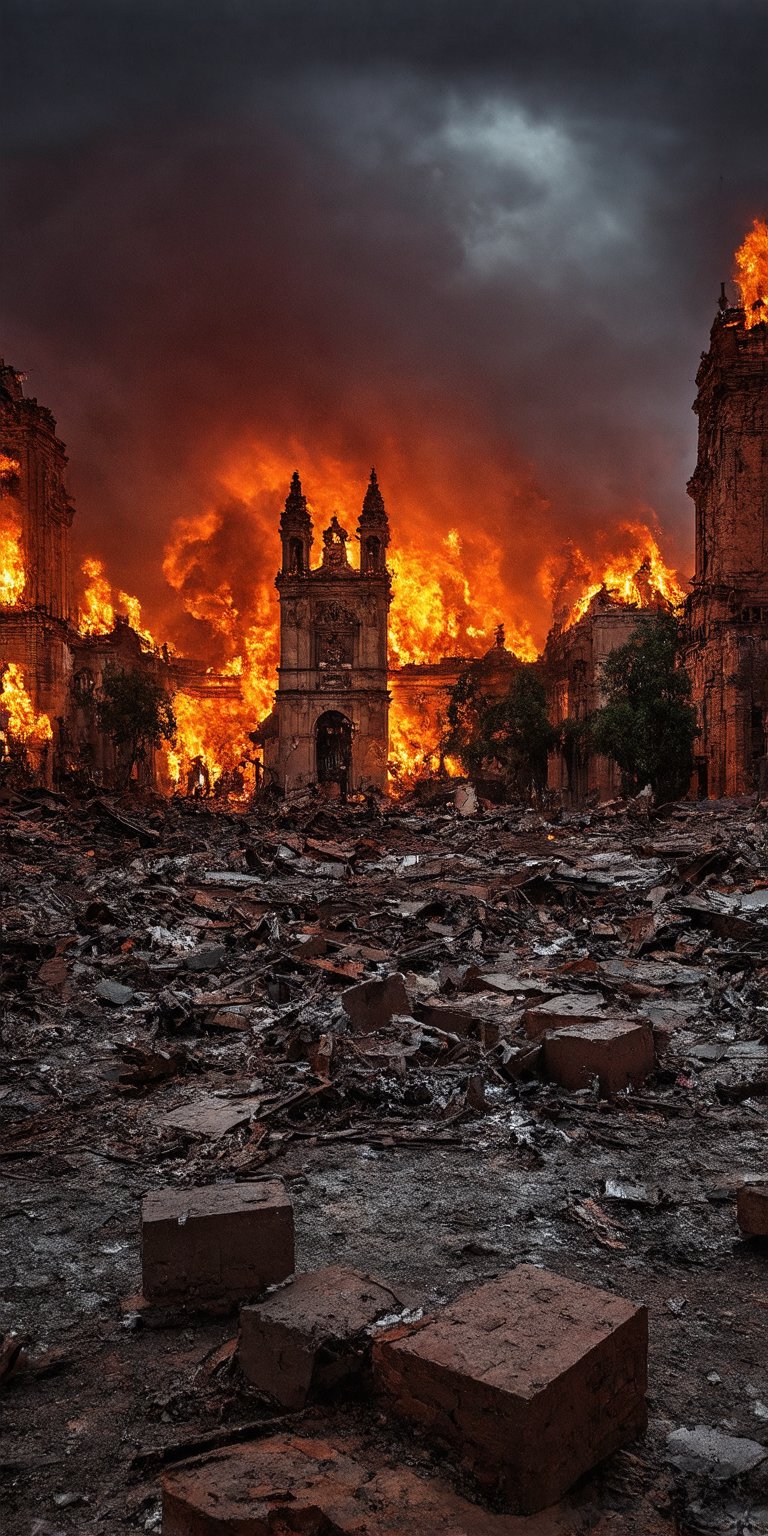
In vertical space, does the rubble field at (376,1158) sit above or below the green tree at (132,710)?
below

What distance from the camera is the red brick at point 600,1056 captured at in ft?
21.2

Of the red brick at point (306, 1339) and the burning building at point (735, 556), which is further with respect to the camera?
the burning building at point (735, 556)

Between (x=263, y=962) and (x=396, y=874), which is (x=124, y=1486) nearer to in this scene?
(x=263, y=962)

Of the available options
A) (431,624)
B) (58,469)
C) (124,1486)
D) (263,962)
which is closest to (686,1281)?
(124,1486)

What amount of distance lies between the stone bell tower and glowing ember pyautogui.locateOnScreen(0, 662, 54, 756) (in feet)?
38.3

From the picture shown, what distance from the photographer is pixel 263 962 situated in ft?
34.8

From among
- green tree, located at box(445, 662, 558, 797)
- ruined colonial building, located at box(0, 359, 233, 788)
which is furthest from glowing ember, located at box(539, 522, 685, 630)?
ruined colonial building, located at box(0, 359, 233, 788)

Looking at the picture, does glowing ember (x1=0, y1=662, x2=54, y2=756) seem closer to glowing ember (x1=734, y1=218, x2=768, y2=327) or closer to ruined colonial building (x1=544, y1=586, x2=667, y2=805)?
ruined colonial building (x1=544, y1=586, x2=667, y2=805)

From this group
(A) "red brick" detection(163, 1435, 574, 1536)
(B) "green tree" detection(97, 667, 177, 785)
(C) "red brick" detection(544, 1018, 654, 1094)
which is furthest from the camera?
(B) "green tree" detection(97, 667, 177, 785)

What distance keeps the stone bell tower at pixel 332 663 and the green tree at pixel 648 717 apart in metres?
17.3

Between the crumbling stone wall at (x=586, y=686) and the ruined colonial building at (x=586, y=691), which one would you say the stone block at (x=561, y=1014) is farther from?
the ruined colonial building at (x=586, y=691)

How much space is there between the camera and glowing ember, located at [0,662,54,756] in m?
40.0

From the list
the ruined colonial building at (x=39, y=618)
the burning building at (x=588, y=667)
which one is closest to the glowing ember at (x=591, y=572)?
the burning building at (x=588, y=667)

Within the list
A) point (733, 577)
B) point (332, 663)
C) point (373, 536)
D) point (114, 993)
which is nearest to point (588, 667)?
point (733, 577)
